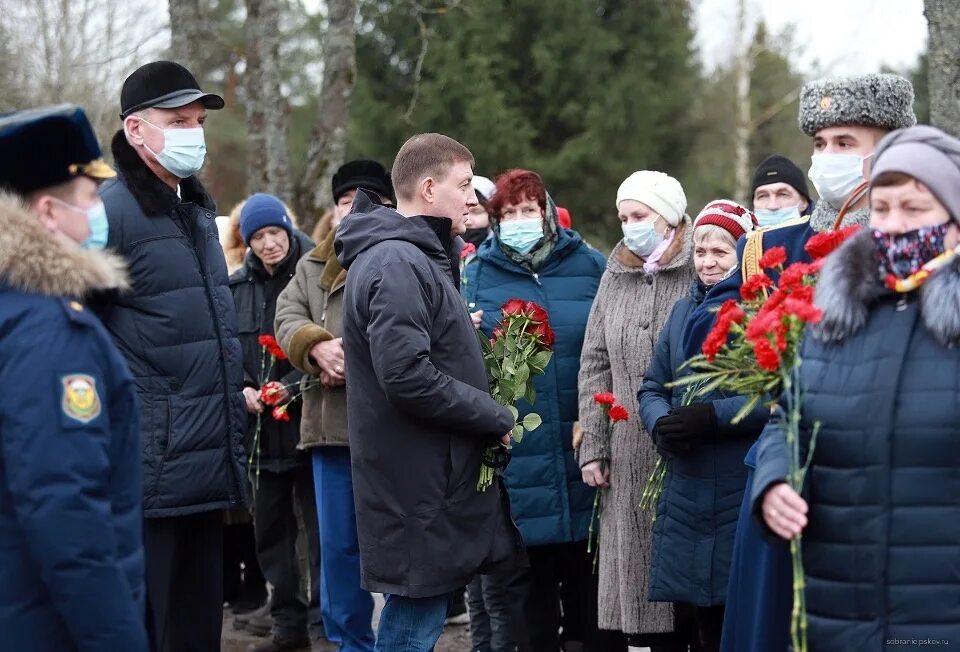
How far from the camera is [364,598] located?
239 inches

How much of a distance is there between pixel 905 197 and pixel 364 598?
12.3 feet

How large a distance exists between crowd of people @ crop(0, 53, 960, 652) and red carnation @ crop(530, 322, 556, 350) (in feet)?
1.41

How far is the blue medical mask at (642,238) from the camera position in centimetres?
584

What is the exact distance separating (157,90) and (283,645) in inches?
149

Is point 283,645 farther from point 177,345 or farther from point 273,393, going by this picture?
point 177,345

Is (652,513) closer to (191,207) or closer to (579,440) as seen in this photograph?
(579,440)

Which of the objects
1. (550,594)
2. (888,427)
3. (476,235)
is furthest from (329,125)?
(888,427)

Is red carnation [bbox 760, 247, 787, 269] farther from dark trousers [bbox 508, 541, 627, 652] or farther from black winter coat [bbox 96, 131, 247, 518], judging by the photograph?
dark trousers [bbox 508, 541, 627, 652]

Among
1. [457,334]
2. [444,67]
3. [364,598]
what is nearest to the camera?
[457,334]

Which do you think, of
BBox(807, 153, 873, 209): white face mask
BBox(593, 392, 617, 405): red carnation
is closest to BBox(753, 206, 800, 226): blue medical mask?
BBox(593, 392, 617, 405): red carnation

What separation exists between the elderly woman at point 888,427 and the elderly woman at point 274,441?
4.47 metres

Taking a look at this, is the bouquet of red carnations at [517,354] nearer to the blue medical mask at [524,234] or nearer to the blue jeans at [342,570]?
the blue medical mask at [524,234]

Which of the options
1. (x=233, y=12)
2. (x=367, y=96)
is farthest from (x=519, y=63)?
(x=233, y=12)

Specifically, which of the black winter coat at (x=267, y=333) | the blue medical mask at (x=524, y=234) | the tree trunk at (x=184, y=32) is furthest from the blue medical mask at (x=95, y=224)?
the tree trunk at (x=184, y=32)
